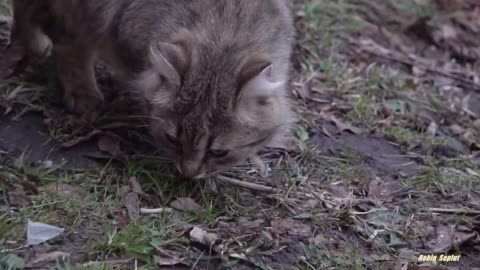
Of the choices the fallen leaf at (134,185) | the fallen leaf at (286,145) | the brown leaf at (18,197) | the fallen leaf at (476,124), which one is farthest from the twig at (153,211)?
the fallen leaf at (476,124)

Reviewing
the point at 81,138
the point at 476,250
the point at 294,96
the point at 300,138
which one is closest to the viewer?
the point at 476,250

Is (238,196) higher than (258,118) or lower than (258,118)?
lower

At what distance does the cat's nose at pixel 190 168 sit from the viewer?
4102 millimetres

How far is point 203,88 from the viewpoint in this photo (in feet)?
12.9

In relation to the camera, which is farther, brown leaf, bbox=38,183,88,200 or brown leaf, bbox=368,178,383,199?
brown leaf, bbox=368,178,383,199

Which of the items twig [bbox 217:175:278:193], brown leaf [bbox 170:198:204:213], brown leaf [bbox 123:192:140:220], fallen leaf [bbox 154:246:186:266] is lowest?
twig [bbox 217:175:278:193]

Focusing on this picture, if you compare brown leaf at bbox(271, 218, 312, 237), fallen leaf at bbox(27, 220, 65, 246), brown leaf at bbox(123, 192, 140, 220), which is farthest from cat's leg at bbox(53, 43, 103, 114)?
brown leaf at bbox(271, 218, 312, 237)

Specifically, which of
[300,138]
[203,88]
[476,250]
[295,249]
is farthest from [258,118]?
[476,250]

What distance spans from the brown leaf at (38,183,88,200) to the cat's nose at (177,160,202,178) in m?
0.52

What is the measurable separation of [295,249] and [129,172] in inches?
40.9

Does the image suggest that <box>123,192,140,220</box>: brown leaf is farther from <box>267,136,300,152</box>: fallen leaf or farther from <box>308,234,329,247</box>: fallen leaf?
<box>267,136,300,152</box>: fallen leaf

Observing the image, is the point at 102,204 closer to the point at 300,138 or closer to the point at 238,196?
the point at 238,196

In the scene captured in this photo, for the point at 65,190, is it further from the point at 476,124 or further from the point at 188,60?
the point at 476,124

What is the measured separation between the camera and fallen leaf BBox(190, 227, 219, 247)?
382cm
